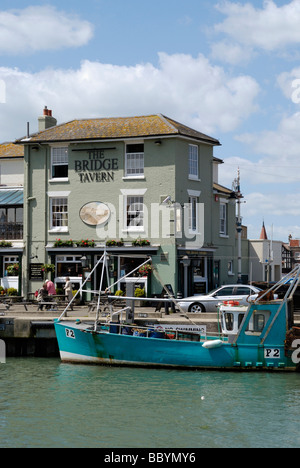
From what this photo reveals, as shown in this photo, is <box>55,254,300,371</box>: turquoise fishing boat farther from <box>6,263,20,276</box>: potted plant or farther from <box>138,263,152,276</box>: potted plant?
<box>6,263,20,276</box>: potted plant

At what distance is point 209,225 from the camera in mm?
41156

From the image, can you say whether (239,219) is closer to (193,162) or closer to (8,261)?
(193,162)

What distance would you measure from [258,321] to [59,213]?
17764 millimetres

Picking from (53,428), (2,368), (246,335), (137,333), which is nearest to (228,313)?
(246,335)

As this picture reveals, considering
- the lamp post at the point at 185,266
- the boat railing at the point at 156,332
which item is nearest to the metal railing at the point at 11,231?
the lamp post at the point at 185,266

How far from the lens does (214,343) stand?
83.5 feet

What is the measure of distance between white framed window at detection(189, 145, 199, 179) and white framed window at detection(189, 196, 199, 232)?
1300 mm

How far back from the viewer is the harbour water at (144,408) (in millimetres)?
16594

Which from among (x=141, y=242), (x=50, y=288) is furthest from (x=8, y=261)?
(x=141, y=242)

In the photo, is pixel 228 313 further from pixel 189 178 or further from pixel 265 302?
pixel 189 178

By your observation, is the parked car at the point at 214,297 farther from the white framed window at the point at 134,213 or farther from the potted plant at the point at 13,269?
the potted plant at the point at 13,269

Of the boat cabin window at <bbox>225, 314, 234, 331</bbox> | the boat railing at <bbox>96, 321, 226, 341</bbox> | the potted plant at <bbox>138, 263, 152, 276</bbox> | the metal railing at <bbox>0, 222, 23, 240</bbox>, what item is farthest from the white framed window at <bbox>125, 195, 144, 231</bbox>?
the boat cabin window at <bbox>225, 314, 234, 331</bbox>

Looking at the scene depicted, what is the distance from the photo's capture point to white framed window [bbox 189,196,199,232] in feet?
130

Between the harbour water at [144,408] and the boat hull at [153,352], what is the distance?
41cm
